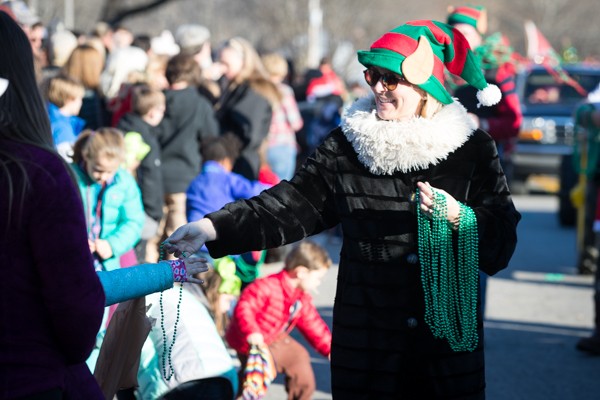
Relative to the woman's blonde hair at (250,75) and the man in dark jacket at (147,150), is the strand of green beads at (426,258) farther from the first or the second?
the woman's blonde hair at (250,75)

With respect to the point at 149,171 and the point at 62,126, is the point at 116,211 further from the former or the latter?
the point at 149,171

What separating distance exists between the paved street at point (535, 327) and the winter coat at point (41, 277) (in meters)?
3.61

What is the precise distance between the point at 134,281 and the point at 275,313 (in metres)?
2.41

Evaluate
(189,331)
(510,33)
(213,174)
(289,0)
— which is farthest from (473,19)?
(510,33)

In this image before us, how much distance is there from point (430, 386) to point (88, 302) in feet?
4.69

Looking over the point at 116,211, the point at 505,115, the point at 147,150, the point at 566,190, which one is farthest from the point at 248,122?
the point at 566,190

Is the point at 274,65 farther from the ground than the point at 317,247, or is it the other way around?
the point at 274,65

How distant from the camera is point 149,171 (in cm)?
757

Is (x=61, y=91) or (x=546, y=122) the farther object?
(x=546, y=122)

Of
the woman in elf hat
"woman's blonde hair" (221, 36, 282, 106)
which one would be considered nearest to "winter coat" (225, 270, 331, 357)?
the woman in elf hat

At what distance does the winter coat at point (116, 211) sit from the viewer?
589 cm

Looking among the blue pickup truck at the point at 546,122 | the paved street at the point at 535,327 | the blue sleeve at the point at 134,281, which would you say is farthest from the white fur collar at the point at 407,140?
the blue pickup truck at the point at 546,122

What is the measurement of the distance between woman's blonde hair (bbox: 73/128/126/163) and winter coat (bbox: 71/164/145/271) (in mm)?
118

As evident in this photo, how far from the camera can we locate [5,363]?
249cm
